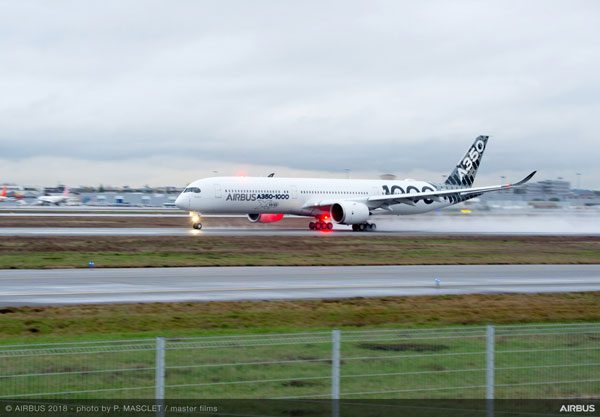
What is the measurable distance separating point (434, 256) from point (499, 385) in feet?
109

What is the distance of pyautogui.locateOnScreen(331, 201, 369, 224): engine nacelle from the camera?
70.8 meters

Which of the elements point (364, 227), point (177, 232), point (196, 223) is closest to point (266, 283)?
point (177, 232)

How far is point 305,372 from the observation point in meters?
13.9

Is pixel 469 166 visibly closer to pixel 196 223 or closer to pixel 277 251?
pixel 196 223

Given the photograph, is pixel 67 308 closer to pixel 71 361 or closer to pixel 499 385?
pixel 71 361

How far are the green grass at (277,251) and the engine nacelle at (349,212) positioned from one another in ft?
32.6

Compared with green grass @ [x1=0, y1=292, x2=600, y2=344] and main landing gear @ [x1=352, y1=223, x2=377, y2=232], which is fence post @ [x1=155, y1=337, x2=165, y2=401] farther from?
main landing gear @ [x1=352, y1=223, x2=377, y2=232]

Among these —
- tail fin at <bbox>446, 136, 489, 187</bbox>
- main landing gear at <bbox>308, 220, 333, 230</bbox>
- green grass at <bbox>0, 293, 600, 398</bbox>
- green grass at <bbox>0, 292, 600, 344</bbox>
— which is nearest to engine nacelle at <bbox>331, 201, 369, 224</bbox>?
main landing gear at <bbox>308, 220, 333, 230</bbox>

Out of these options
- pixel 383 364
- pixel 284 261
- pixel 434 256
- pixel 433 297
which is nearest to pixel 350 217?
pixel 434 256

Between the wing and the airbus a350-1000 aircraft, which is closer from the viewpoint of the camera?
the airbus a350-1000 aircraft

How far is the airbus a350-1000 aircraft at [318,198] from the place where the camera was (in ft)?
225

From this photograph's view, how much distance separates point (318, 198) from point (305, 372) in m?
60.0

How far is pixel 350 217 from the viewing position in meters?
70.8

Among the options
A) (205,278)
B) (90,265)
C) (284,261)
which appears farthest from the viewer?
(284,261)
